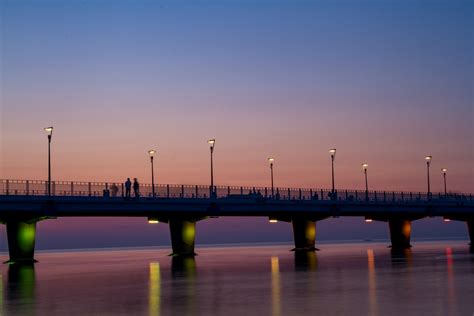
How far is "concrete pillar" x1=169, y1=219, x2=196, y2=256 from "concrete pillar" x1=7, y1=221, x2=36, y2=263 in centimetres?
1889

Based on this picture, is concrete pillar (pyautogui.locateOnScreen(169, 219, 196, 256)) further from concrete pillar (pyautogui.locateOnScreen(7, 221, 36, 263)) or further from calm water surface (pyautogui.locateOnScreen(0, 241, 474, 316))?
calm water surface (pyautogui.locateOnScreen(0, 241, 474, 316))

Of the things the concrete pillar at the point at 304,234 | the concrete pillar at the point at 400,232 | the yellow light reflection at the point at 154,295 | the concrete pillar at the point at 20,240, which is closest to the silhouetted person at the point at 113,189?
the concrete pillar at the point at 20,240

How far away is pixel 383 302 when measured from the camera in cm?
3166

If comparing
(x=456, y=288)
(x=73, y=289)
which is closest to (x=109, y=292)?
(x=73, y=289)

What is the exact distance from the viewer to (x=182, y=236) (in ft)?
314

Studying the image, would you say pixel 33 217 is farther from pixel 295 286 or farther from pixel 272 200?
pixel 295 286

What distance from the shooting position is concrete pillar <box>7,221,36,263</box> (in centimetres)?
7931

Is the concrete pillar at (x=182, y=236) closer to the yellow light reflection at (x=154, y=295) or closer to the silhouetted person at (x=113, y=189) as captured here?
the silhouetted person at (x=113, y=189)

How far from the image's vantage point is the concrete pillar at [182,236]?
9475 centimetres

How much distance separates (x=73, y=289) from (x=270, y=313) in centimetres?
1689

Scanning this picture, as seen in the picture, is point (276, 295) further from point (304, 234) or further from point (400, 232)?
point (400, 232)

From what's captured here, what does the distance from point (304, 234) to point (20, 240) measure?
41.9 metres

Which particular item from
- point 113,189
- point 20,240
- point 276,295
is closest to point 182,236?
point 113,189

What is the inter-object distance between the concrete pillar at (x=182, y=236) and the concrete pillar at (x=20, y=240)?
18894 mm
